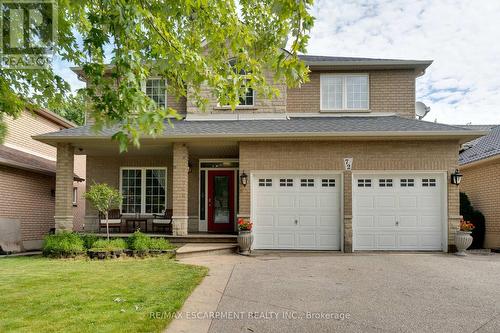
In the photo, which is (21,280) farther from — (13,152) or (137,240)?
(13,152)

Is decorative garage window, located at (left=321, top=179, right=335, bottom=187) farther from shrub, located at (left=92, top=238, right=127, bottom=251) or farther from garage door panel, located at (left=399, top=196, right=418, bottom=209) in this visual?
shrub, located at (left=92, top=238, right=127, bottom=251)

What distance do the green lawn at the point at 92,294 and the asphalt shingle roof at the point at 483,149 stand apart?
11.4 metres

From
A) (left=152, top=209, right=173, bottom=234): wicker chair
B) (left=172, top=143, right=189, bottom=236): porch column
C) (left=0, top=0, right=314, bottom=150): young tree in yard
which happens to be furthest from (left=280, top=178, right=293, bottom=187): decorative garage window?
(left=0, top=0, right=314, bottom=150): young tree in yard

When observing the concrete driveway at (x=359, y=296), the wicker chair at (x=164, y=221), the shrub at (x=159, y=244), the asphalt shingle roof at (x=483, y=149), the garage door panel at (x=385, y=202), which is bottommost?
the concrete driveway at (x=359, y=296)

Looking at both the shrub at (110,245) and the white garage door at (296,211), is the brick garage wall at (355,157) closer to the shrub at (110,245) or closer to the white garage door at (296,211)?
the white garage door at (296,211)

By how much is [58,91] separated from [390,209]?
9.35 m

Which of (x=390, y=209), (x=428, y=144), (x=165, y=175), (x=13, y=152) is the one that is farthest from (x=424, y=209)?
(x=13, y=152)

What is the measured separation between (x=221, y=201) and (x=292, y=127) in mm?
4203

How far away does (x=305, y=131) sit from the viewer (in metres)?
11.3

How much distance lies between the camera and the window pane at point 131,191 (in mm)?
14602

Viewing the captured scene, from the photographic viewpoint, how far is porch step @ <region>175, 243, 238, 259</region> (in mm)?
10320

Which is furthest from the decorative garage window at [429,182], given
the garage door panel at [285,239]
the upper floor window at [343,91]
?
the garage door panel at [285,239]

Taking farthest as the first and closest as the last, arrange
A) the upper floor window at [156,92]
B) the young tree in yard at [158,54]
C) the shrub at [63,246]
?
1. the upper floor window at [156,92]
2. the shrub at [63,246]
3. the young tree in yard at [158,54]

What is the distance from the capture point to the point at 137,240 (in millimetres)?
10781
